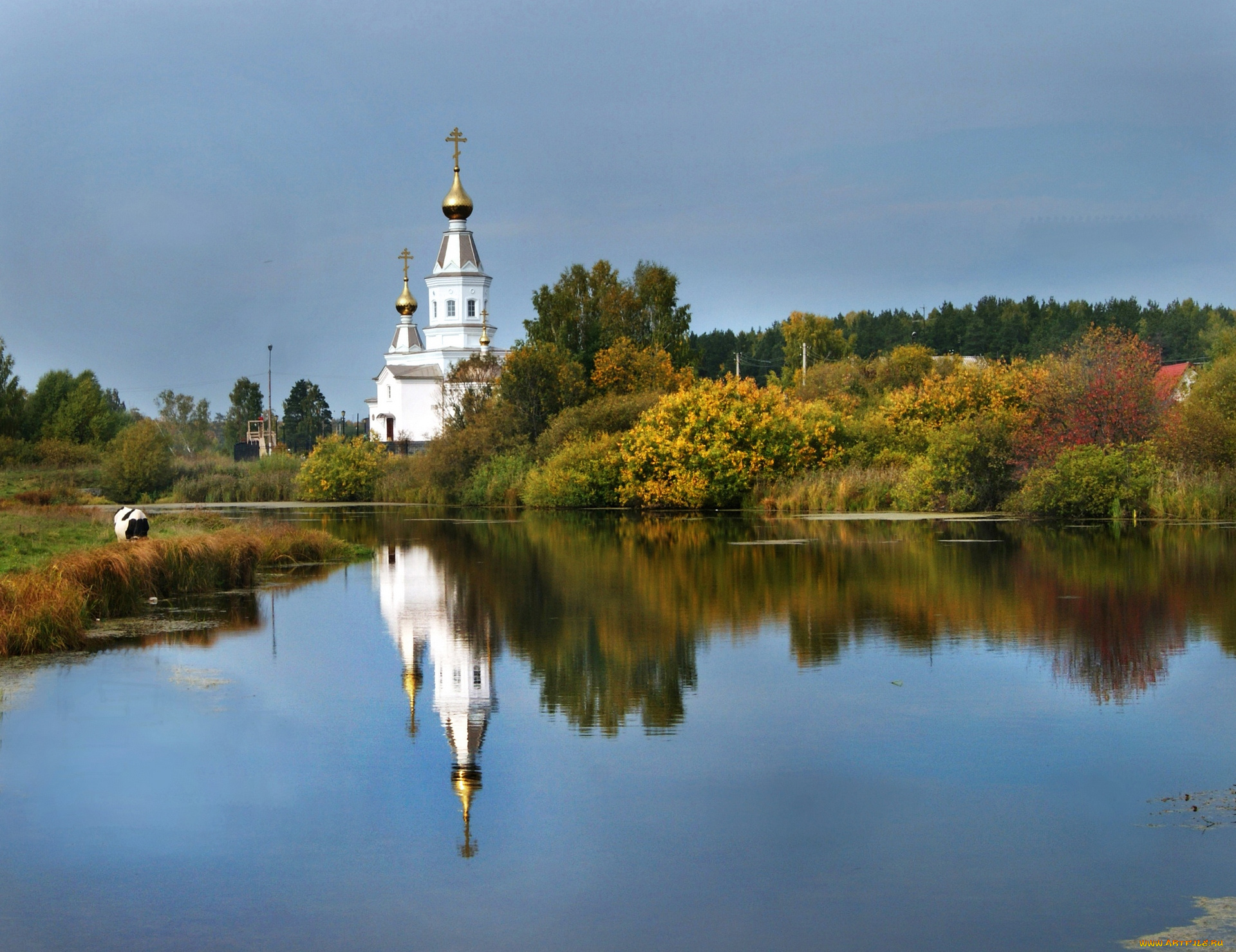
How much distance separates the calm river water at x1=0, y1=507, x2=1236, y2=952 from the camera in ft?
19.4

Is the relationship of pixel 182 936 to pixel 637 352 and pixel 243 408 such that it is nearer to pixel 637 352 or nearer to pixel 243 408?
pixel 637 352

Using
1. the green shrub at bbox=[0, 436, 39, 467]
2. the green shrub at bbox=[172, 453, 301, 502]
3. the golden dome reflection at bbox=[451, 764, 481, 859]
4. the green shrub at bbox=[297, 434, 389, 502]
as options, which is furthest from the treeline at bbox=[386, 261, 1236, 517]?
the golden dome reflection at bbox=[451, 764, 481, 859]

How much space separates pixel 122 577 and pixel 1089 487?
25.5m

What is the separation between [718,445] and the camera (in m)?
40.9

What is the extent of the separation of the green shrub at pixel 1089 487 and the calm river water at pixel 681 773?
1614 cm

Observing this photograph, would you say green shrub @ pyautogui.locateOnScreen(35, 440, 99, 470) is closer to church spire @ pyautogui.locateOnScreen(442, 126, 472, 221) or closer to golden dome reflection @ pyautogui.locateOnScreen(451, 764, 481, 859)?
church spire @ pyautogui.locateOnScreen(442, 126, 472, 221)

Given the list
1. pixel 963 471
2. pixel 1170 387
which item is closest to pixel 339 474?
pixel 963 471

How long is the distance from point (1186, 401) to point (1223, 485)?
16.3ft

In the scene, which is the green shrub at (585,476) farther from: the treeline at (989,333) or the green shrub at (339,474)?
the treeline at (989,333)

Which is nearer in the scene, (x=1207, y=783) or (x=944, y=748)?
(x=1207, y=783)

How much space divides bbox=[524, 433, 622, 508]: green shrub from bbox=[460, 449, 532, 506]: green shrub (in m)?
3.04

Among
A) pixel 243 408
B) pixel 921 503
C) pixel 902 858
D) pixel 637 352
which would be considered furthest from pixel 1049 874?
pixel 243 408

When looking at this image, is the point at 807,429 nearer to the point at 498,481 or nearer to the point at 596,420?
the point at 596,420

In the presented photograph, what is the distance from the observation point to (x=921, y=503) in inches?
1481
